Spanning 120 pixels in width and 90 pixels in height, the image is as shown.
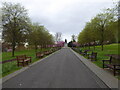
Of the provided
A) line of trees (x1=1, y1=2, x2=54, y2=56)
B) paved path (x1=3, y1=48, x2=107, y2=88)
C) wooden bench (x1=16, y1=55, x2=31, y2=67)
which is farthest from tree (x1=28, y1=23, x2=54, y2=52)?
paved path (x1=3, y1=48, x2=107, y2=88)

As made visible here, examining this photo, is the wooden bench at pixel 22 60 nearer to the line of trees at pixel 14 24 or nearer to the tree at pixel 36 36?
the line of trees at pixel 14 24

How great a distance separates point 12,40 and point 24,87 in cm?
1889

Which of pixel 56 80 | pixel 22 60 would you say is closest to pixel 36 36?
pixel 22 60

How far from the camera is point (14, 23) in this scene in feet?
72.5

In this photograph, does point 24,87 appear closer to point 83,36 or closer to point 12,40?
point 12,40

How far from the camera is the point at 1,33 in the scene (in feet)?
69.1

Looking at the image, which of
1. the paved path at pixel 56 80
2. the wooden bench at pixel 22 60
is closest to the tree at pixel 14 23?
the wooden bench at pixel 22 60

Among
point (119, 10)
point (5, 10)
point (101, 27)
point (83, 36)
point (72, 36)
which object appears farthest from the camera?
point (72, 36)

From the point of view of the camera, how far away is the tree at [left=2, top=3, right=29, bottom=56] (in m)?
21.5

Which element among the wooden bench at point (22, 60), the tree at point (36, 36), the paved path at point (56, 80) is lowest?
the paved path at point (56, 80)

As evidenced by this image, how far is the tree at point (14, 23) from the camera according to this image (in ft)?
70.5

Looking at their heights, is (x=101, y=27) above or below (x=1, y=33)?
above

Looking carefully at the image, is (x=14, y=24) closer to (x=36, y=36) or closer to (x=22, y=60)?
(x=36, y=36)

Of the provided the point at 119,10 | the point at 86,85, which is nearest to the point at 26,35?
the point at 119,10
